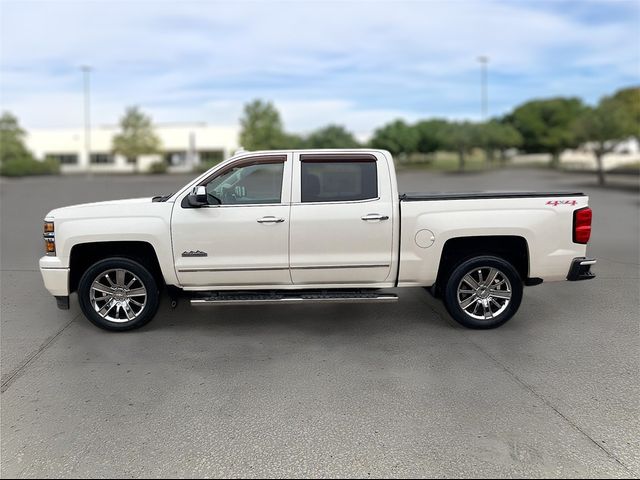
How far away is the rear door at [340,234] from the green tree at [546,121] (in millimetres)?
75292

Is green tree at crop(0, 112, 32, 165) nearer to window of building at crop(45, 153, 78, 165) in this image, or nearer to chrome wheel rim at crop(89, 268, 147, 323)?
window of building at crop(45, 153, 78, 165)

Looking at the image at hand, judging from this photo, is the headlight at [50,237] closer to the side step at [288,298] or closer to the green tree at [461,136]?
the side step at [288,298]

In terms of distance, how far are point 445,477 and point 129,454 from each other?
196 cm

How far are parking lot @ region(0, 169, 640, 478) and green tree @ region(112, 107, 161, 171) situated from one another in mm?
72316

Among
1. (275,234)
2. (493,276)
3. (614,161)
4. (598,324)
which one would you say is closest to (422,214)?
(493,276)

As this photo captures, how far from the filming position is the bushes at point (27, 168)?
203ft

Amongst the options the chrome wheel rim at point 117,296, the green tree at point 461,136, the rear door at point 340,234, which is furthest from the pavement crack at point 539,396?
the green tree at point 461,136

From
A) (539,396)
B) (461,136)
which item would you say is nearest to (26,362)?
(539,396)

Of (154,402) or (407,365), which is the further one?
(407,365)

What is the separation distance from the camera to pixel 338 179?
22.5ft

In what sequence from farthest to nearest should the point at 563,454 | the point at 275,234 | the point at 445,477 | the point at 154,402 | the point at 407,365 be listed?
the point at 275,234 → the point at 407,365 → the point at 154,402 → the point at 563,454 → the point at 445,477

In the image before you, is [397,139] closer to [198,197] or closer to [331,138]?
[331,138]

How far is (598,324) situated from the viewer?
6.63 meters

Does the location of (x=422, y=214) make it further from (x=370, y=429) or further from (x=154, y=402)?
(x=154, y=402)
